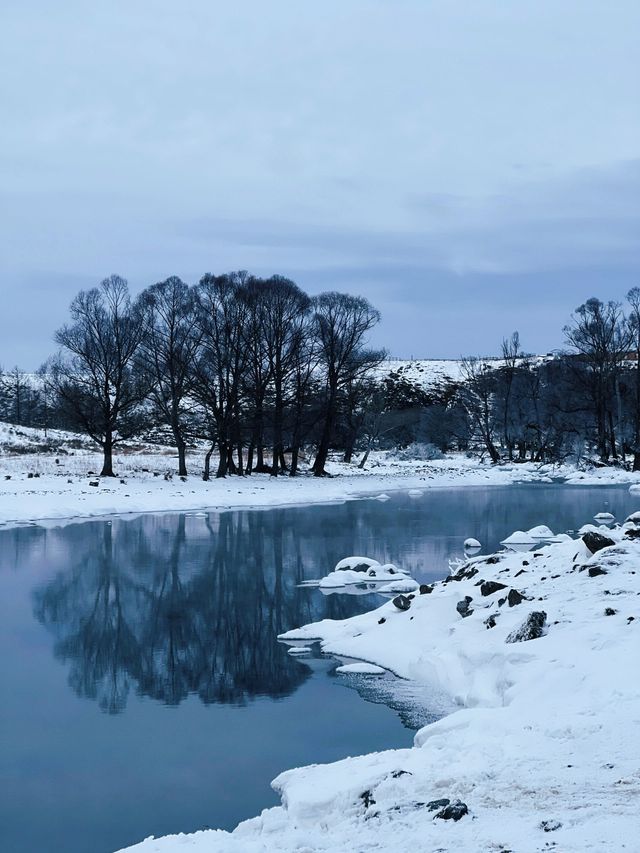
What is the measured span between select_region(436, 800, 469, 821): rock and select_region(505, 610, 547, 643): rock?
12.9ft

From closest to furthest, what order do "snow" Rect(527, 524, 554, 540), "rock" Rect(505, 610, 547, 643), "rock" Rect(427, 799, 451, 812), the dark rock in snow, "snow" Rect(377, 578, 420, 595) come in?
"rock" Rect(427, 799, 451, 812) → the dark rock in snow → "rock" Rect(505, 610, 547, 643) → "snow" Rect(377, 578, 420, 595) → "snow" Rect(527, 524, 554, 540)

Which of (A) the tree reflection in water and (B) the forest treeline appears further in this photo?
(B) the forest treeline

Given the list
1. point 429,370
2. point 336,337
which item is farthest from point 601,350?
point 429,370

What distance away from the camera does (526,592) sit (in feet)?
32.9

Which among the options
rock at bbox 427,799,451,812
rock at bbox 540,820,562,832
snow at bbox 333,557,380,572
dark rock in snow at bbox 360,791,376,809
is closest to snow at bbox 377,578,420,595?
snow at bbox 333,557,380,572

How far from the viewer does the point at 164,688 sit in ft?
28.2

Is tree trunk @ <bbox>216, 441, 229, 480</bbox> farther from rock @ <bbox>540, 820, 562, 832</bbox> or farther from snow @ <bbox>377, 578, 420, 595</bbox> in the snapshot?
rock @ <bbox>540, 820, 562, 832</bbox>

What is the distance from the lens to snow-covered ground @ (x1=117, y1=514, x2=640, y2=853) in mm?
4309

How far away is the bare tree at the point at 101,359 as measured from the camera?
37094 millimetres

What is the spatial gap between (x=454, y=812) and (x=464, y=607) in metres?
5.56

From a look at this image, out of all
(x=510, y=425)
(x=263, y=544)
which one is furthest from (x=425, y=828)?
(x=510, y=425)

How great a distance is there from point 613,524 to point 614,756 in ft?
57.4

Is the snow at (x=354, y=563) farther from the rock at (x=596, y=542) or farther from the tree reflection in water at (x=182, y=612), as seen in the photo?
the rock at (x=596, y=542)

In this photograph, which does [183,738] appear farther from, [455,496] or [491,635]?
[455,496]
